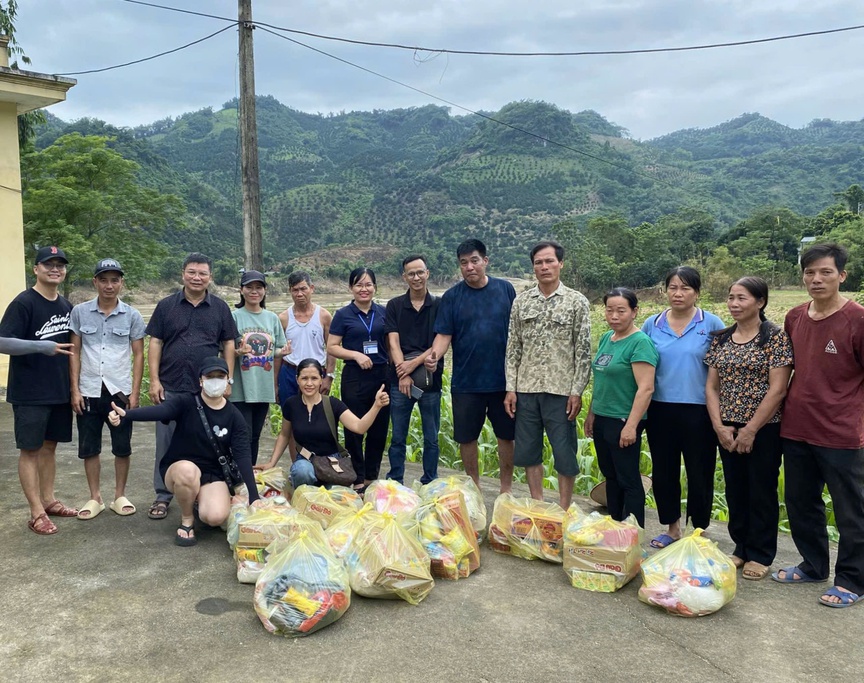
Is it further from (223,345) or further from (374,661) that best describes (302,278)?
(374,661)

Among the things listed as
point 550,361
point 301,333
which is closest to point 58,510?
point 301,333

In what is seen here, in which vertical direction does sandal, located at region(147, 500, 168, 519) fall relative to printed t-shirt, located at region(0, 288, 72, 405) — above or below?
below

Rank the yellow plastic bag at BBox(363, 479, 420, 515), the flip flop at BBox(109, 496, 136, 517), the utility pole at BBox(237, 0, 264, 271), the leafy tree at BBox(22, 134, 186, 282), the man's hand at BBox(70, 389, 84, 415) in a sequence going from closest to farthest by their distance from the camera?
the yellow plastic bag at BBox(363, 479, 420, 515) → the man's hand at BBox(70, 389, 84, 415) → the flip flop at BBox(109, 496, 136, 517) → the utility pole at BBox(237, 0, 264, 271) → the leafy tree at BBox(22, 134, 186, 282)

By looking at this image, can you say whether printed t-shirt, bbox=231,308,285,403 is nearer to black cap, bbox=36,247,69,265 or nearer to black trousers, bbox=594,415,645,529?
black cap, bbox=36,247,69,265

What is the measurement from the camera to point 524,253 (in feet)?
183

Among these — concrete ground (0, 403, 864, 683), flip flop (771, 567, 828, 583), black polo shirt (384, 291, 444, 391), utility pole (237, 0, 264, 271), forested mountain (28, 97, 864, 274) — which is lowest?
concrete ground (0, 403, 864, 683)

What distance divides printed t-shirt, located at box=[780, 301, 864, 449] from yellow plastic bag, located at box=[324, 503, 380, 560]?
229 cm

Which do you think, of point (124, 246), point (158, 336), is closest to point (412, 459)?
point (158, 336)

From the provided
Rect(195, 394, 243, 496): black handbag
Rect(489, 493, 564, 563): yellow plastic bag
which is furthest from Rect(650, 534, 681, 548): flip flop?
Rect(195, 394, 243, 496): black handbag

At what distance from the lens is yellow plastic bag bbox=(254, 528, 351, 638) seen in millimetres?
2941

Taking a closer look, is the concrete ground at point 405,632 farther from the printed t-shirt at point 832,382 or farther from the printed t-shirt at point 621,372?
the printed t-shirt at point 621,372

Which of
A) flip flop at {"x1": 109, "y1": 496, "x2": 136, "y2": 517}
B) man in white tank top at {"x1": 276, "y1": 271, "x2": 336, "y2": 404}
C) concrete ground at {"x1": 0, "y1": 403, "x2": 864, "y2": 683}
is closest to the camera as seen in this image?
concrete ground at {"x1": 0, "y1": 403, "x2": 864, "y2": 683}

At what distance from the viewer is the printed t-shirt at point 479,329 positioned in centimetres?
448

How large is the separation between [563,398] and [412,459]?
2.90 meters
